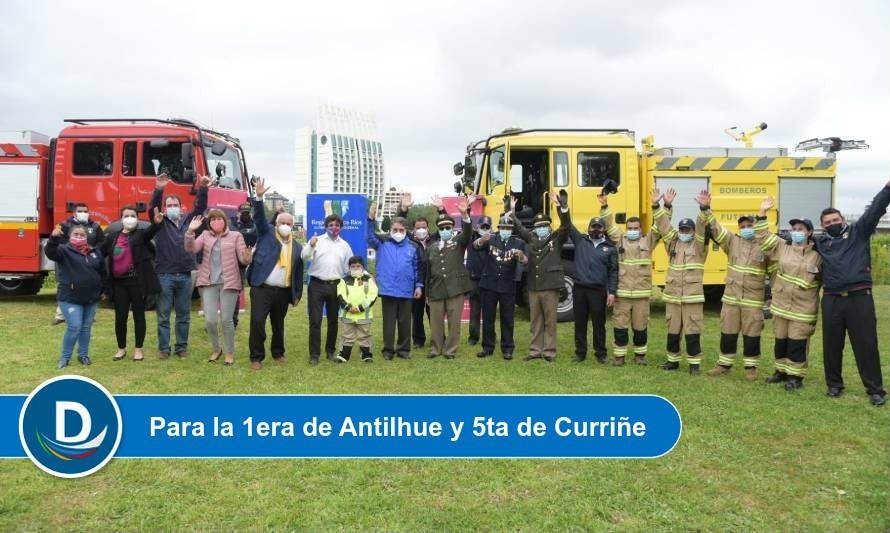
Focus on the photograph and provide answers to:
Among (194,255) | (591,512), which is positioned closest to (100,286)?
(194,255)

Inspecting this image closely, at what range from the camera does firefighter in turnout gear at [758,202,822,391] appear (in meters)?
6.02

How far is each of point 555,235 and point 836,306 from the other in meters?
2.82

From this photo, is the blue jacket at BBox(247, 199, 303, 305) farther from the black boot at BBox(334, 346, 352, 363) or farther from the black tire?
the black tire

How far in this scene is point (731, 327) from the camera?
6.64 m

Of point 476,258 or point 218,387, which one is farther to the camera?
point 476,258

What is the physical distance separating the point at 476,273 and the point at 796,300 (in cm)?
349

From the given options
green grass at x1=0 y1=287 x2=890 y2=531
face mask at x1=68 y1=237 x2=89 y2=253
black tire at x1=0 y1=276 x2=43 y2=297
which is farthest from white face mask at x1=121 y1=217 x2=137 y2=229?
black tire at x1=0 y1=276 x2=43 y2=297

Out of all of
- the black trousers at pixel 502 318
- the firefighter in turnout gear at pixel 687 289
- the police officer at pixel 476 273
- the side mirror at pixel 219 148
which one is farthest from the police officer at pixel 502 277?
the side mirror at pixel 219 148

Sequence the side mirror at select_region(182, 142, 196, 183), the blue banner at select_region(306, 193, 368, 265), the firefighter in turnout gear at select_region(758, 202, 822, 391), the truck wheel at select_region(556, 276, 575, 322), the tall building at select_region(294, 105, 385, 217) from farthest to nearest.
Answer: the tall building at select_region(294, 105, 385, 217) → the side mirror at select_region(182, 142, 196, 183) → the truck wheel at select_region(556, 276, 575, 322) → the blue banner at select_region(306, 193, 368, 265) → the firefighter in turnout gear at select_region(758, 202, 822, 391)

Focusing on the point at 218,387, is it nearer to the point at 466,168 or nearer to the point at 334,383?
the point at 334,383

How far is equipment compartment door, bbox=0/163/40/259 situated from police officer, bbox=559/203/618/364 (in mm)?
9149

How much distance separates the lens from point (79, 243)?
6.50 metres

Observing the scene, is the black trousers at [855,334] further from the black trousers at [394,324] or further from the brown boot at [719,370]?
the black trousers at [394,324]

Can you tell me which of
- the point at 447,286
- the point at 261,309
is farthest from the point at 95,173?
the point at 447,286
